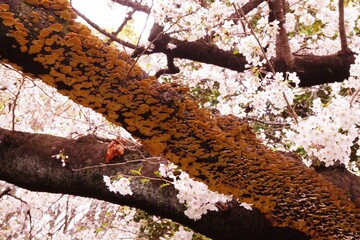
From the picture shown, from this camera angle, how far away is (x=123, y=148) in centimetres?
275

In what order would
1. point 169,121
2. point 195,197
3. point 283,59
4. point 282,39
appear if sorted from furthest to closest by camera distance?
point 283,59
point 282,39
point 195,197
point 169,121

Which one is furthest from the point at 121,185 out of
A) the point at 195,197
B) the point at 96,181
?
the point at 195,197

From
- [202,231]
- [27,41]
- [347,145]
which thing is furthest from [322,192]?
[27,41]

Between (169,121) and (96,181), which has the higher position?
(169,121)

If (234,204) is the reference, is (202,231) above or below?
below

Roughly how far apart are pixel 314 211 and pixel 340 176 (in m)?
0.46

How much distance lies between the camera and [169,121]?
2.08 meters

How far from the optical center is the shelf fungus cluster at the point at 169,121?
188cm

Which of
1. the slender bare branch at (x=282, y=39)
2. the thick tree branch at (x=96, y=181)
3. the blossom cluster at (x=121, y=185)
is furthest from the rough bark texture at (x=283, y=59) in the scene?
the blossom cluster at (x=121, y=185)

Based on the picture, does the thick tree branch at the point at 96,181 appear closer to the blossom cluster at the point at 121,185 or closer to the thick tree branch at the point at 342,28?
the blossom cluster at the point at 121,185

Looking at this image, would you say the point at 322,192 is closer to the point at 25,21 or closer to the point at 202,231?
the point at 202,231

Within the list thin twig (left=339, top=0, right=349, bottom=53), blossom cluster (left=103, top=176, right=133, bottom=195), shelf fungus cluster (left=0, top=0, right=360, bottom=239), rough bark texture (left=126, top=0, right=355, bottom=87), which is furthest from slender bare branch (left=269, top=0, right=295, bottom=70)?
blossom cluster (left=103, top=176, right=133, bottom=195)

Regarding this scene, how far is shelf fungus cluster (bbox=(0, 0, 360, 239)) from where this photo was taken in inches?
73.8

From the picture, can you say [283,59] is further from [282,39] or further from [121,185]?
[121,185]
